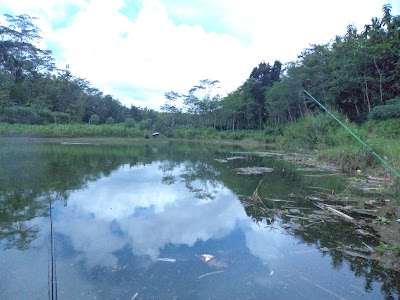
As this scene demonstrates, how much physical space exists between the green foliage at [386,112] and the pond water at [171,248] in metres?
13.3

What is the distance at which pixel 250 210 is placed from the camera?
5.51m

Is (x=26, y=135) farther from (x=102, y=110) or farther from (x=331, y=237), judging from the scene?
(x=331, y=237)

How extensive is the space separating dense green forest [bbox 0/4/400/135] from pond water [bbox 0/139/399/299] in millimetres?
15826

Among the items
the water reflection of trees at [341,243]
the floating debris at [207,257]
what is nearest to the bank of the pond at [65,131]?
the water reflection of trees at [341,243]

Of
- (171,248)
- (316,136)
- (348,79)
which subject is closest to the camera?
(171,248)

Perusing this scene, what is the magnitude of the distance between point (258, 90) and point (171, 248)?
32789 millimetres

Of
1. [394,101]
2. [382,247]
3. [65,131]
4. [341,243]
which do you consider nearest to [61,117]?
[65,131]

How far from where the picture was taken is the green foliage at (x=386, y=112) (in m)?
16.1

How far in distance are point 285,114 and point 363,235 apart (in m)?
28.5

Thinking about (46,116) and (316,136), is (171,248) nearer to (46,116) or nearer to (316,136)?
(316,136)

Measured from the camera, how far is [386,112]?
16.8 meters

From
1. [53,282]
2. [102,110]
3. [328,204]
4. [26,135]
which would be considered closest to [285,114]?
[328,204]

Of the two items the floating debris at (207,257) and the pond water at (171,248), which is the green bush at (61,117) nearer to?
the pond water at (171,248)

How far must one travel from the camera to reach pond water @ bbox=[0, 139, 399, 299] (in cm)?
279
